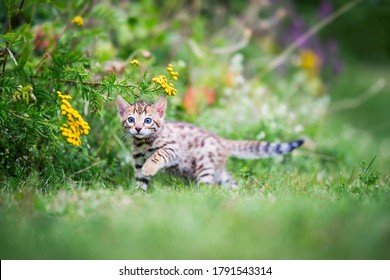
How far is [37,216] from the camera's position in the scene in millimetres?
4043

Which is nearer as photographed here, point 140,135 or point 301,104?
point 140,135

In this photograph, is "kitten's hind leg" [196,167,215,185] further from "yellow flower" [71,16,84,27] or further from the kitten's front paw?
"yellow flower" [71,16,84,27]

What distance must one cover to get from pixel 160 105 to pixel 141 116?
0.73 feet

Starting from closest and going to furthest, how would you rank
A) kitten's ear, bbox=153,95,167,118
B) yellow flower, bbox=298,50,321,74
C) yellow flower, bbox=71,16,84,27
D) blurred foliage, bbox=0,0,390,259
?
blurred foliage, bbox=0,0,390,259 < kitten's ear, bbox=153,95,167,118 < yellow flower, bbox=71,16,84,27 < yellow flower, bbox=298,50,321,74

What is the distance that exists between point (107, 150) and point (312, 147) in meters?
2.70

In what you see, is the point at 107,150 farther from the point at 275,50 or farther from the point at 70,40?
the point at 275,50

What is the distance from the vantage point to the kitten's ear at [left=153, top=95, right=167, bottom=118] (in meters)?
5.25

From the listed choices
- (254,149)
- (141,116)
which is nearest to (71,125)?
(141,116)

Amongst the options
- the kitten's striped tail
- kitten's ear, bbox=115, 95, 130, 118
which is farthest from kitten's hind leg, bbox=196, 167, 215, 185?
kitten's ear, bbox=115, 95, 130, 118

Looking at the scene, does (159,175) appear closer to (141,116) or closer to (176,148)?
(176,148)

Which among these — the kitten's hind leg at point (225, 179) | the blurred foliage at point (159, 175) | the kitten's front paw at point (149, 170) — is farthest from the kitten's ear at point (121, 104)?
the kitten's hind leg at point (225, 179)

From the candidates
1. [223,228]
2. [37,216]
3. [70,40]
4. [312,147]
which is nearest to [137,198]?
[37,216]

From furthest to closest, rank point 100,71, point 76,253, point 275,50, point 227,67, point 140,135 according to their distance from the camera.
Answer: point 275,50, point 227,67, point 100,71, point 140,135, point 76,253

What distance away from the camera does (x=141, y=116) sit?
17.0 ft
